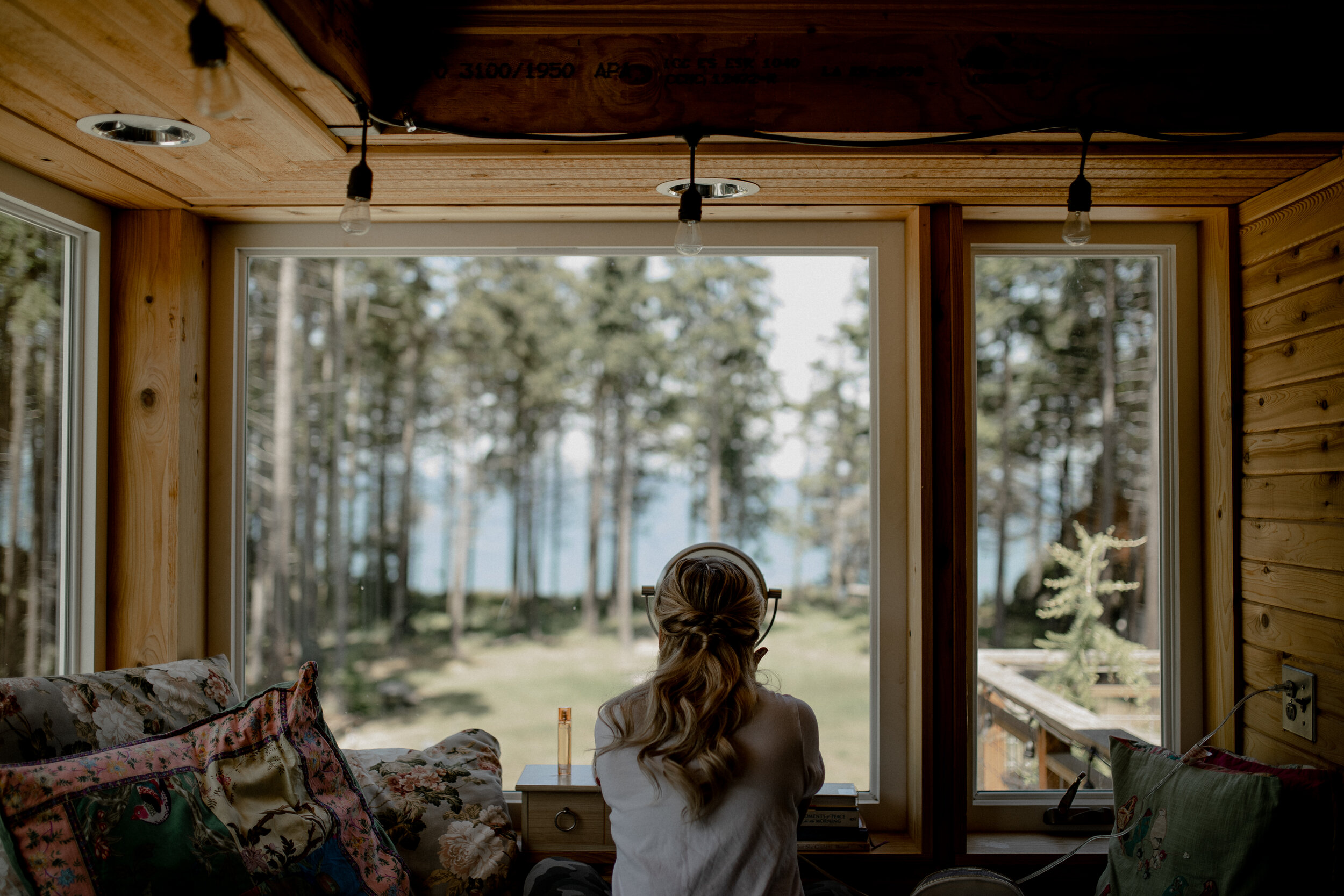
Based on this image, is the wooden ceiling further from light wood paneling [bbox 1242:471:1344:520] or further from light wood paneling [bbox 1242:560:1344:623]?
light wood paneling [bbox 1242:560:1344:623]

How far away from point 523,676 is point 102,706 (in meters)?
3.34

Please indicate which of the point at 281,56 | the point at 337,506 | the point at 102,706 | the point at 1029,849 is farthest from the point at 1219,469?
the point at 337,506

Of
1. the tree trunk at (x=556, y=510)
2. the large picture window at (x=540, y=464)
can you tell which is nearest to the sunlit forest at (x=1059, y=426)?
the large picture window at (x=540, y=464)

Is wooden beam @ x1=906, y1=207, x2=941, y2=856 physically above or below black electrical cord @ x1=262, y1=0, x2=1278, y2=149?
below

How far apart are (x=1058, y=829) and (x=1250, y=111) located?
5.42ft

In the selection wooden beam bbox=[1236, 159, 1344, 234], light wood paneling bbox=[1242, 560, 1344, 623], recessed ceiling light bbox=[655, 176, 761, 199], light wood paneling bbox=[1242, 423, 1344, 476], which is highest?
recessed ceiling light bbox=[655, 176, 761, 199]

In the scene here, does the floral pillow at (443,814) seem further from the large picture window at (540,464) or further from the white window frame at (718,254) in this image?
the large picture window at (540,464)

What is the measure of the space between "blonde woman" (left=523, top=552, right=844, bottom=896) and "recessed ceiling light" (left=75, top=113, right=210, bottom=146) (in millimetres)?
1209

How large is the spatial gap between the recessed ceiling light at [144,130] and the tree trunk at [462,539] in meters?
2.98

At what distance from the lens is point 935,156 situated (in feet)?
4.98

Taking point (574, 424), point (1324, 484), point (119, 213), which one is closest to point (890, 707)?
point (1324, 484)

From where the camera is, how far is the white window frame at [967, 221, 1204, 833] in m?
1.94

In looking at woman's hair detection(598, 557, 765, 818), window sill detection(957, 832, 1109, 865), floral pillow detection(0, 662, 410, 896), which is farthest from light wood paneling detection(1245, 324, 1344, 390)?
floral pillow detection(0, 662, 410, 896)

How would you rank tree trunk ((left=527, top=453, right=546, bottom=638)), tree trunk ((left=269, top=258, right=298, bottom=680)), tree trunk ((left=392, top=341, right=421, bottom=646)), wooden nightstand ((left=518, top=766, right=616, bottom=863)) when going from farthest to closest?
tree trunk ((left=527, top=453, right=546, bottom=638)) → tree trunk ((left=392, top=341, right=421, bottom=646)) → tree trunk ((left=269, top=258, right=298, bottom=680)) → wooden nightstand ((left=518, top=766, right=616, bottom=863))
